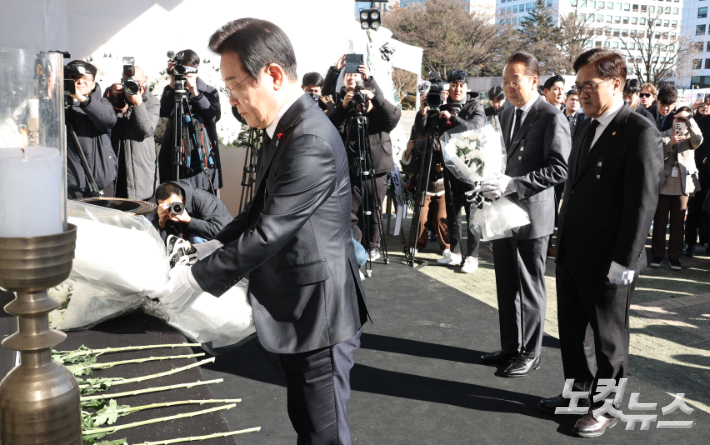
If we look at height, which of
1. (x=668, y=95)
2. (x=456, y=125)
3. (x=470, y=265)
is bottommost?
(x=470, y=265)

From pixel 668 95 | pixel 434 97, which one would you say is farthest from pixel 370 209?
pixel 668 95

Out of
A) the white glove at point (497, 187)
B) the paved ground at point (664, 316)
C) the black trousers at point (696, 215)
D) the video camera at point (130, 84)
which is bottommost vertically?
the paved ground at point (664, 316)

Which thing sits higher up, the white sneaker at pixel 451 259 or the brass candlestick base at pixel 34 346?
the brass candlestick base at pixel 34 346

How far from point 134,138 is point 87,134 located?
44 cm

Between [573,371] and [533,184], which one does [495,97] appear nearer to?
[533,184]

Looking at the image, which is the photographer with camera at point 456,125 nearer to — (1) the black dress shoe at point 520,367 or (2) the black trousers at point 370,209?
(2) the black trousers at point 370,209

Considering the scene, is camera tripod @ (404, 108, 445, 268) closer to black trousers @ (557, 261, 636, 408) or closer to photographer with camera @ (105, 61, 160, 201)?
photographer with camera @ (105, 61, 160, 201)

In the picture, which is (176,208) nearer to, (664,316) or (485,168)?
(485,168)

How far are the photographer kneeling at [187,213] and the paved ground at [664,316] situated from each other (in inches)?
93.4

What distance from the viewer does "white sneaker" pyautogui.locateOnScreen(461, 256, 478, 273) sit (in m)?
6.11

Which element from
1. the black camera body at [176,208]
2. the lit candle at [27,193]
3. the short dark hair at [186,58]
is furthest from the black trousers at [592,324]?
the short dark hair at [186,58]

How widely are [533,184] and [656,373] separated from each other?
149 cm

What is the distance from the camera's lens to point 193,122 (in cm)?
554

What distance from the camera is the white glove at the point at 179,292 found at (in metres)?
1.93
